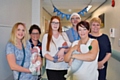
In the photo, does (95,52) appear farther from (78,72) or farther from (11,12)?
(11,12)

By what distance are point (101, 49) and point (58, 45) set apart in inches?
25.7

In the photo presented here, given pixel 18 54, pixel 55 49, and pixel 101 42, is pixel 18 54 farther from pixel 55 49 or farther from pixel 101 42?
pixel 101 42

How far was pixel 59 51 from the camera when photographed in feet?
6.61

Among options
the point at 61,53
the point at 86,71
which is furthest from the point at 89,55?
the point at 61,53

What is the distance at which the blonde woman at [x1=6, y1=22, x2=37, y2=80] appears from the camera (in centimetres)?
182

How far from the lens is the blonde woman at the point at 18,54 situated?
5.98 feet

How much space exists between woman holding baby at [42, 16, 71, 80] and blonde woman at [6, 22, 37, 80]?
9.8 inches

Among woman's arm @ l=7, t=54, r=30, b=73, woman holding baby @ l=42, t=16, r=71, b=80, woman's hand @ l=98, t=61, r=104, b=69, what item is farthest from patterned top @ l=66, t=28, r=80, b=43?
woman's arm @ l=7, t=54, r=30, b=73

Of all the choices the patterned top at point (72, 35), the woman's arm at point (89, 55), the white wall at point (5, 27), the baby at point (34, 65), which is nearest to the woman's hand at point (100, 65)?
the patterned top at point (72, 35)

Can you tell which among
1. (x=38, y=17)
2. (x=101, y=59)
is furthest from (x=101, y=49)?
(x=38, y=17)

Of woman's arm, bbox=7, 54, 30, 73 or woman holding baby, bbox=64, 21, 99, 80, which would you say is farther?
woman's arm, bbox=7, 54, 30, 73

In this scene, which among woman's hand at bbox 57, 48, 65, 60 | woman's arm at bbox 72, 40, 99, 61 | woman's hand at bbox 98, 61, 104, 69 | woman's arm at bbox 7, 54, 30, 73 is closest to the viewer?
woman's arm at bbox 72, 40, 99, 61

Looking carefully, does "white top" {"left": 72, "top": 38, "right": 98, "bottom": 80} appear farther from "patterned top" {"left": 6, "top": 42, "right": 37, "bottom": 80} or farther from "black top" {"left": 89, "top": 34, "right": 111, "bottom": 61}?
"black top" {"left": 89, "top": 34, "right": 111, "bottom": 61}

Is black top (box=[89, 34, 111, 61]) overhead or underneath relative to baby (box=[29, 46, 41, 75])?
overhead
